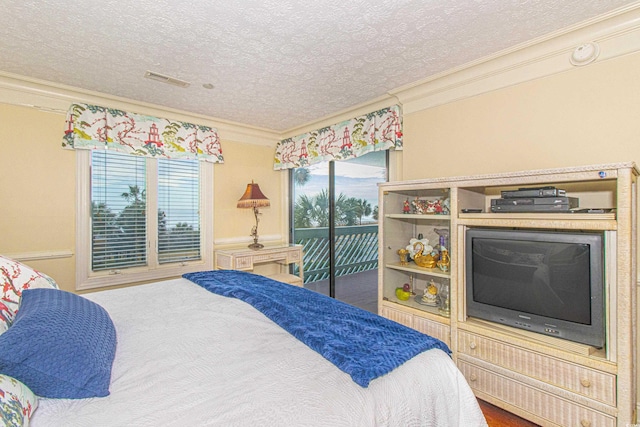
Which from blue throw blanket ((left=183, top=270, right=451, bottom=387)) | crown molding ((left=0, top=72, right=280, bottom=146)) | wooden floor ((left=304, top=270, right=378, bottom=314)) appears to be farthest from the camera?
wooden floor ((left=304, top=270, right=378, bottom=314))

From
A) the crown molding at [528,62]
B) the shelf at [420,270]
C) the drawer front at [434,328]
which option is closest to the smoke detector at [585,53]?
the crown molding at [528,62]

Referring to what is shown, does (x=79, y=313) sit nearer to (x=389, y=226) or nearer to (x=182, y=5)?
(x=182, y=5)

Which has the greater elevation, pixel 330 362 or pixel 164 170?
pixel 164 170

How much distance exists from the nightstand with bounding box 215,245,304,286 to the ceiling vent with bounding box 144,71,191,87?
1.89m

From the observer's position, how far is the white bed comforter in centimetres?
87

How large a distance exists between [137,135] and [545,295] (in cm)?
388

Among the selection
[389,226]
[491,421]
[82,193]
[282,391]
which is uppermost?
[82,193]

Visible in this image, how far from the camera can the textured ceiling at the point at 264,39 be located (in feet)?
5.67

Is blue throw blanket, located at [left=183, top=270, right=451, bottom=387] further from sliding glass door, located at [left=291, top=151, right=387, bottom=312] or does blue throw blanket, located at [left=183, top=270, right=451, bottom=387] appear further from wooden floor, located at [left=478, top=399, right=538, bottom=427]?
sliding glass door, located at [left=291, top=151, right=387, bottom=312]

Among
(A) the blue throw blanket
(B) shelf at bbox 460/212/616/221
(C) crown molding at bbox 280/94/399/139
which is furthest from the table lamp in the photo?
(B) shelf at bbox 460/212/616/221

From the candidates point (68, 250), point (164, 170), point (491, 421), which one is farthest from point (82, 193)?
point (491, 421)

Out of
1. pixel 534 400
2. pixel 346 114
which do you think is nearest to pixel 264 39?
pixel 346 114

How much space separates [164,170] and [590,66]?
3.97 metres

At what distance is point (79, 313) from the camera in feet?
4.21
